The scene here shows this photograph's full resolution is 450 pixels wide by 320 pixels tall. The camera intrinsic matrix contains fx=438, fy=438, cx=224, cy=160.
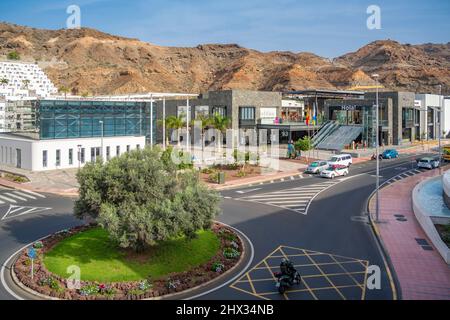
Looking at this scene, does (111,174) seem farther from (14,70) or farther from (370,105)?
(14,70)

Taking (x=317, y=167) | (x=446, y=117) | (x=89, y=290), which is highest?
(x=446, y=117)

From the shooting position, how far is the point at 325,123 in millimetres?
77938

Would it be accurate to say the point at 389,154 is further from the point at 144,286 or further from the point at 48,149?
the point at 144,286

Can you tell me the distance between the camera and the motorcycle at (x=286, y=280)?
17531 millimetres

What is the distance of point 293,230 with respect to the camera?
1050 inches

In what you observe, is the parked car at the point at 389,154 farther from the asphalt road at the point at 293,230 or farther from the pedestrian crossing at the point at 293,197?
the pedestrian crossing at the point at 293,197

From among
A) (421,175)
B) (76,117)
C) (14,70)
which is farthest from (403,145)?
(14,70)

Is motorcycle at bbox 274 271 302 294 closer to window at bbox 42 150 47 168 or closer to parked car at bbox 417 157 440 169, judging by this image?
window at bbox 42 150 47 168

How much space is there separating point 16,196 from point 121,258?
71.5ft

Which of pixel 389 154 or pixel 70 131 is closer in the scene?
pixel 70 131

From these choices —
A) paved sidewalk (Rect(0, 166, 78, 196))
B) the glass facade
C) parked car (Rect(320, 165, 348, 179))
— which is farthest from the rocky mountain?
parked car (Rect(320, 165, 348, 179))

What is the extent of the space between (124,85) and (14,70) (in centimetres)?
3917

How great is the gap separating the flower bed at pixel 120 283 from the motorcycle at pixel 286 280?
308cm

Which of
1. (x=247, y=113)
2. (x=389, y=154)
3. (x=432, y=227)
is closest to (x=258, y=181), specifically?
(x=432, y=227)
